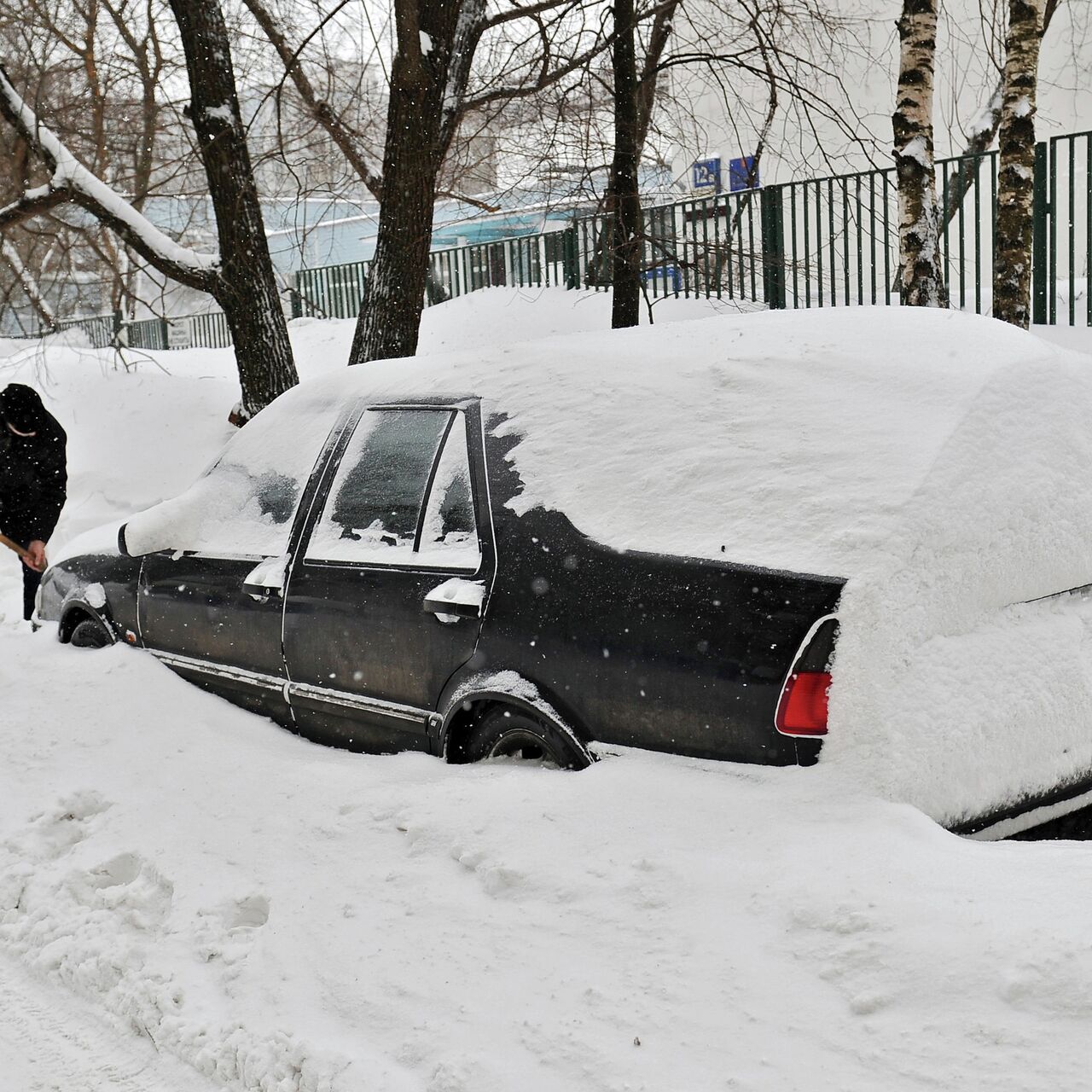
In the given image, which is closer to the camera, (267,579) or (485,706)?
(485,706)

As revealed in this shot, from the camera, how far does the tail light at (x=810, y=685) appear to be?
2719 mm

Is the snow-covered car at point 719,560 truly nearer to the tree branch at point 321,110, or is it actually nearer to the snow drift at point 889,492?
the snow drift at point 889,492

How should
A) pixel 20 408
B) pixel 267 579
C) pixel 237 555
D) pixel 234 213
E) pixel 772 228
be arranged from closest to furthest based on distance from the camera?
1. pixel 267 579
2. pixel 237 555
3. pixel 20 408
4. pixel 234 213
5. pixel 772 228

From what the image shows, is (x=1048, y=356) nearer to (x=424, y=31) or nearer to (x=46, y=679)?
(x=46, y=679)

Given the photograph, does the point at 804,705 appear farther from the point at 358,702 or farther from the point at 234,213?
the point at 234,213

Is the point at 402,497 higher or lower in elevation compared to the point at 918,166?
lower

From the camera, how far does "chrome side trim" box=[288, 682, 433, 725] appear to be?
3727mm

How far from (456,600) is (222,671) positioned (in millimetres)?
1449

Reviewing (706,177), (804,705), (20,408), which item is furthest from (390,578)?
(706,177)

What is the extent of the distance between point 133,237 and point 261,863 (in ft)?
24.3

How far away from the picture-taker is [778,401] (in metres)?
3.23

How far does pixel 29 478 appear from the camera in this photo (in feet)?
23.3

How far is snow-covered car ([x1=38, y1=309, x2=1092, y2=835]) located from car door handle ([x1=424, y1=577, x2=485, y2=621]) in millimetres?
10

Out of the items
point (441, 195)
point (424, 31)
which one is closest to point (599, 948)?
point (424, 31)
